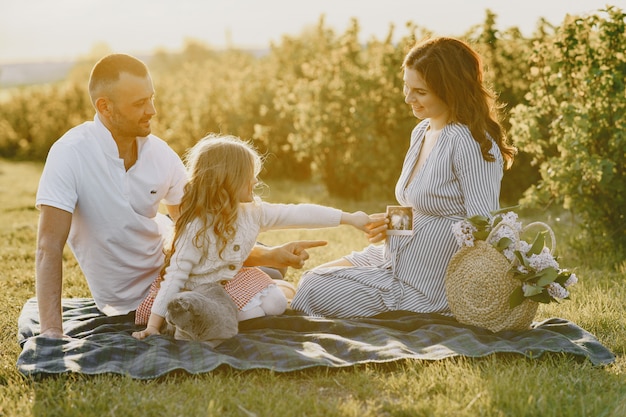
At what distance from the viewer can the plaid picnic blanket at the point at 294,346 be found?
377 cm

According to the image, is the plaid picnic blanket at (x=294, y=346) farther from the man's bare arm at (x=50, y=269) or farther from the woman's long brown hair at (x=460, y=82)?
the woman's long brown hair at (x=460, y=82)

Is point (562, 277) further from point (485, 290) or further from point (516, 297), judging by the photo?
point (485, 290)

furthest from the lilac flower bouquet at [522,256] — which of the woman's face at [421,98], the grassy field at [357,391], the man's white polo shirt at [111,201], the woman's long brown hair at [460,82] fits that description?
the man's white polo shirt at [111,201]

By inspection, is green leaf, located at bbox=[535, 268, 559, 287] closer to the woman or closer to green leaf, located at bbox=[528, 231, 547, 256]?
green leaf, located at bbox=[528, 231, 547, 256]

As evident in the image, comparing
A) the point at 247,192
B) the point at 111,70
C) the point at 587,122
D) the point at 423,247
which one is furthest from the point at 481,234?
the point at 587,122

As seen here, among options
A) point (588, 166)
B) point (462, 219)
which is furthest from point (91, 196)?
point (588, 166)

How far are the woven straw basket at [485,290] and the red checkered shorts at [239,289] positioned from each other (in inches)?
46.1

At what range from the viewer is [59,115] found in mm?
21391

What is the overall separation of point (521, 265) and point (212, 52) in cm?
4933

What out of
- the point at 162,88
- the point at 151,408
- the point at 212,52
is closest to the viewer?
the point at 151,408

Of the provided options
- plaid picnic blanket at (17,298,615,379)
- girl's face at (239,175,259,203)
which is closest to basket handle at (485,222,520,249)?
plaid picnic blanket at (17,298,615,379)

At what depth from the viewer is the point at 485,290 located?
422cm

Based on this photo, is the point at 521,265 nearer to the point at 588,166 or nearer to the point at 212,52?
the point at 588,166

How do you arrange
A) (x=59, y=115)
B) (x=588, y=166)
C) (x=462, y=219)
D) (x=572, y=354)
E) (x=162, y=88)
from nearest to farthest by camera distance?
(x=572, y=354) → (x=462, y=219) → (x=588, y=166) → (x=162, y=88) → (x=59, y=115)
